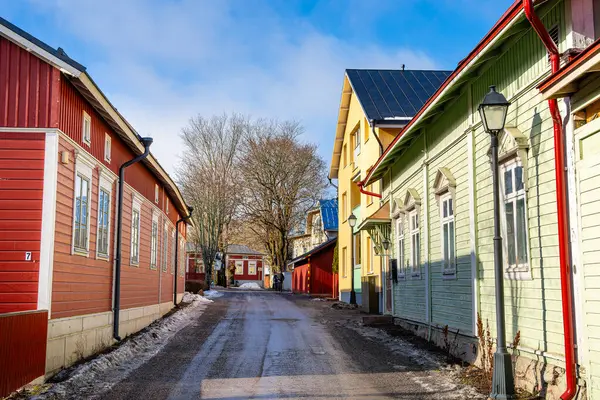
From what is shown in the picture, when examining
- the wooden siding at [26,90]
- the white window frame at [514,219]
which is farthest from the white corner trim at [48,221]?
the white window frame at [514,219]

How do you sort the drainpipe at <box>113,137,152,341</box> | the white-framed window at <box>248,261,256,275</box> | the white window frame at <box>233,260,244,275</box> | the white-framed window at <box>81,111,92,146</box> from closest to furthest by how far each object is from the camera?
the white-framed window at <box>81,111,92,146</box>, the drainpipe at <box>113,137,152,341</box>, the white window frame at <box>233,260,244,275</box>, the white-framed window at <box>248,261,256,275</box>

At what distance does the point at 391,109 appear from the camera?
22.4 m

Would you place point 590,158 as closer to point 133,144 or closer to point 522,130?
point 522,130

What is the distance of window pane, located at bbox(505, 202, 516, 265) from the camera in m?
8.58

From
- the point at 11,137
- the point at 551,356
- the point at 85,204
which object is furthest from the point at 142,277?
the point at 551,356

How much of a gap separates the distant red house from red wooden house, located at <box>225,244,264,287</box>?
1465 inches

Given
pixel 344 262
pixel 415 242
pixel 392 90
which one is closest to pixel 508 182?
pixel 415 242

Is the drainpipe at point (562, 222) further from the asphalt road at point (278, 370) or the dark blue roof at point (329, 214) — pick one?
the dark blue roof at point (329, 214)

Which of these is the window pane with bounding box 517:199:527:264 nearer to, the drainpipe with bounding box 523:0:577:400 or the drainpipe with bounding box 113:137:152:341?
the drainpipe with bounding box 523:0:577:400

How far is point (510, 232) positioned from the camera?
869 cm

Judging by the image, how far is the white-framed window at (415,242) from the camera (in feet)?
46.9

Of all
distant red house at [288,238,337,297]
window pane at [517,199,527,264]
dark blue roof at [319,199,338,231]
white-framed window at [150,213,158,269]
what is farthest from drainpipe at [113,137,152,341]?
dark blue roof at [319,199,338,231]

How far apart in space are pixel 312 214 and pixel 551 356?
148 feet

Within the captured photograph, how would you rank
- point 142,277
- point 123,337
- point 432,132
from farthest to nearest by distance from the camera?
point 142,277 → point 123,337 → point 432,132
